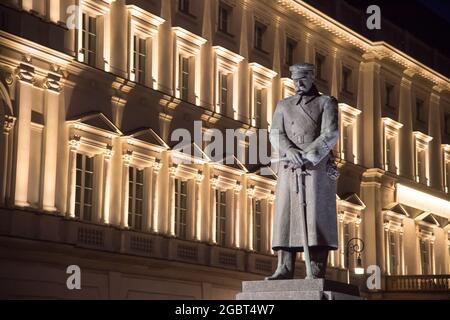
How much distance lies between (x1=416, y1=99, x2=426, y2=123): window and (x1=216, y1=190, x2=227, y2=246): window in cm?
1836

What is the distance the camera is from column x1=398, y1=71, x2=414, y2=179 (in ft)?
169

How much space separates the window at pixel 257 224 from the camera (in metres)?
39.5

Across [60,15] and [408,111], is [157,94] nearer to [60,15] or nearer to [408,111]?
[60,15]

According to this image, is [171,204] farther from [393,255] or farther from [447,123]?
[447,123]

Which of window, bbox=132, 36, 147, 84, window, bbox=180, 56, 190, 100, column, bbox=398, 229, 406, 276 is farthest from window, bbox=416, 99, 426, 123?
window, bbox=132, 36, 147, 84

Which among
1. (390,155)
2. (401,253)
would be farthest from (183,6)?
(401,253)

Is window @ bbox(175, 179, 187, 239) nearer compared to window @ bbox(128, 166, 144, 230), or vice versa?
window @ bbox(128, 166, 144, 230)

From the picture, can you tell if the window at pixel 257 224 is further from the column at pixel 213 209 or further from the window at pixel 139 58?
the window at pixel 139 58

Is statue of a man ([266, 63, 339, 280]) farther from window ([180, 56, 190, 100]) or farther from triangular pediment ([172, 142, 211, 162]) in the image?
window ([180, 56, 190, 100])

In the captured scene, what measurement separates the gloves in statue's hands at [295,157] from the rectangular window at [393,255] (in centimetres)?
3686

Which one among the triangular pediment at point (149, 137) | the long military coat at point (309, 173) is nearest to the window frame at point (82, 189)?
the triangular pediment at point (149, 137)

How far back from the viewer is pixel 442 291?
1823 inches
